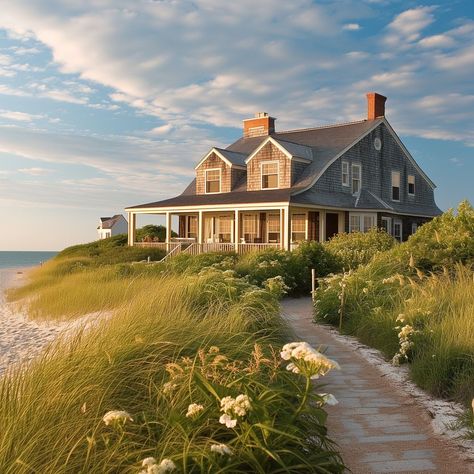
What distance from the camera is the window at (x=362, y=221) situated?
1098 inches

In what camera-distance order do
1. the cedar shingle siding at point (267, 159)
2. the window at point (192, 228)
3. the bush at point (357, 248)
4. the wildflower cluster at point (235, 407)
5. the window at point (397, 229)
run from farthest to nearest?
the window at point (192, 228) < the window at point (397, 229) < the cedar shingle siding at point (267, 159) < the bush at point (357, 248) < the wildflower cluster at point (235, 407)

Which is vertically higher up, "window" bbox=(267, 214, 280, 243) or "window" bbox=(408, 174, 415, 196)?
"window" bbox=(408, 174, 415, 196)

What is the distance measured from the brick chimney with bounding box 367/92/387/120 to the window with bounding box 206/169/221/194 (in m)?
8.90

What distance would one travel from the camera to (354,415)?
224 inches

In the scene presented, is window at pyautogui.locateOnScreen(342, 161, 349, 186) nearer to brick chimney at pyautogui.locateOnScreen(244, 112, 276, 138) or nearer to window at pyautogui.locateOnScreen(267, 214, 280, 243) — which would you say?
window at pyautogui.locateOnScreen(267, 214, 280, 243)

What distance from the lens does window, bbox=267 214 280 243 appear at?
93.5 ft

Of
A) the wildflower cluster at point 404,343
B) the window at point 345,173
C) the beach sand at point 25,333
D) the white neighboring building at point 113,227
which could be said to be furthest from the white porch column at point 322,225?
the white neighboring building at point 113,227

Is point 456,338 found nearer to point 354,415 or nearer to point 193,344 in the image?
point 354,415

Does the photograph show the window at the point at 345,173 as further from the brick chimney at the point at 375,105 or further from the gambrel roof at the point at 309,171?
the brick chimney at the point at 375,105

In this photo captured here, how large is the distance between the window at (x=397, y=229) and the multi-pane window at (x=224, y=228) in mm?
8635

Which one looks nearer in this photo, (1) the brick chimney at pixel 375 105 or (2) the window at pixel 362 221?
(2) the window at pixel 362 221

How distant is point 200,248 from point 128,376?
2232cm

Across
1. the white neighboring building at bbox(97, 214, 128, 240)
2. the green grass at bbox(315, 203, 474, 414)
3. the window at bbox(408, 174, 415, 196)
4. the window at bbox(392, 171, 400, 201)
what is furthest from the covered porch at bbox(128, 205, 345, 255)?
the white neighboring building at bbox(97, 214, 128, 240)

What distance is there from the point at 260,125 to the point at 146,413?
101ft
